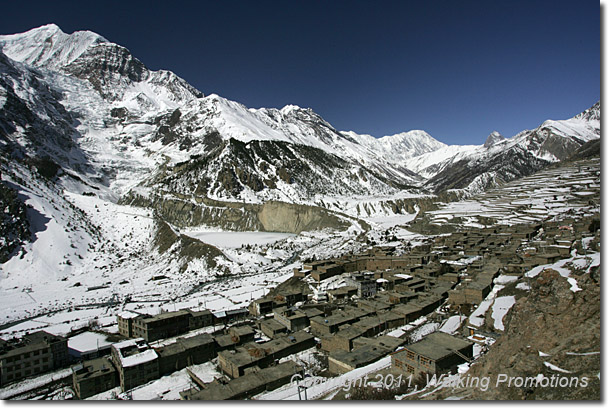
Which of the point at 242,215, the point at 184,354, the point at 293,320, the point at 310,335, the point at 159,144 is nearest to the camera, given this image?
the point at 184,354

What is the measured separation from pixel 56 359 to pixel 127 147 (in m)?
124

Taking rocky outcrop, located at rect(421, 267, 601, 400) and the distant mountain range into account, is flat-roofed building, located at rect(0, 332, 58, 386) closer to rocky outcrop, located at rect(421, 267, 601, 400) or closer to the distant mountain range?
rocky outcrop, located at rect(421, 267, 601, 400)

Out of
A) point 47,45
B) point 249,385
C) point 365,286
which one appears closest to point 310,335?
point 249,385

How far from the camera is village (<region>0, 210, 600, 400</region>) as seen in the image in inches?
644

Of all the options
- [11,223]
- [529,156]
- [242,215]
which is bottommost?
[242,215]

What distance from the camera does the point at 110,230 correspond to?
6594 cm

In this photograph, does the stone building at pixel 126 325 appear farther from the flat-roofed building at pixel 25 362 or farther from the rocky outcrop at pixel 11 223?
the rocky outcrop at pixel 11 223

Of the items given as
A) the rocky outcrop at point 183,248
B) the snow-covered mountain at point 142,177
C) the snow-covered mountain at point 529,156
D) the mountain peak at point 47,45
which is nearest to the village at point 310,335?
the snow-covered mountain at point 142,177

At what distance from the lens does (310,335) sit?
70.5ft

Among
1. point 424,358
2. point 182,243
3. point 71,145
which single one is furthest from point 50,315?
point 71,145

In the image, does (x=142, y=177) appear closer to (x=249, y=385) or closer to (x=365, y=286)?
(x=365, y=286)

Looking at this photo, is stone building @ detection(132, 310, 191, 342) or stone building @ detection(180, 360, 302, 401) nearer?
stone building @ detection(180, 360, 302, 401)

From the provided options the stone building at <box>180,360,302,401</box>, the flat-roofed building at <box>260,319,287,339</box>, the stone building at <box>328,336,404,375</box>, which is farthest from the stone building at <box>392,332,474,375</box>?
the flat-roofed building at <box>260,319,287,339</box>

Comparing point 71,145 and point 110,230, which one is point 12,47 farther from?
point 110,230
